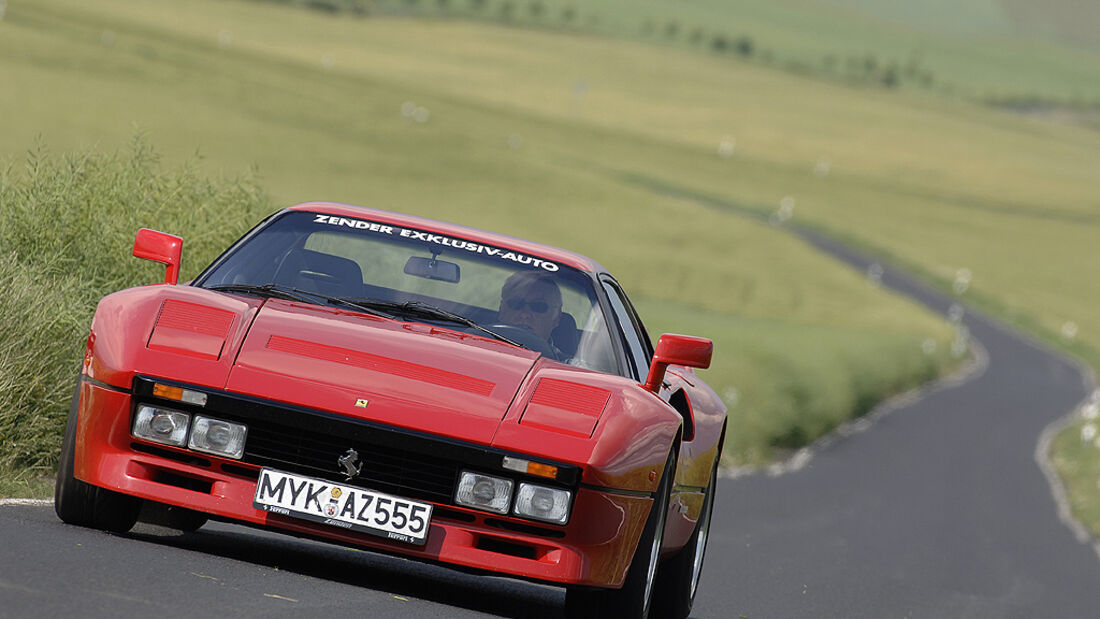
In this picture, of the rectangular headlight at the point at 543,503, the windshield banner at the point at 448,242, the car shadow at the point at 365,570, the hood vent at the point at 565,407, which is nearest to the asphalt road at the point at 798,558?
the car shadow at the point at 365,570

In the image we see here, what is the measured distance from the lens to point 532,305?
24.4 feet

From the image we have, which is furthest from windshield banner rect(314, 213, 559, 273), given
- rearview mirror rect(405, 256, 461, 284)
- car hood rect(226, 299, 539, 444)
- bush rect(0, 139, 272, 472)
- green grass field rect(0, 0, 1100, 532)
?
green grass field rect(0, 0, 1100, 532)

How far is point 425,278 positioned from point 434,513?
153cm

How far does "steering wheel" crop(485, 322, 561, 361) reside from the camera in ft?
23.5

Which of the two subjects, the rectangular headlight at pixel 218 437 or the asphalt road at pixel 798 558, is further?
the rectangular headlight at pixel 218 437

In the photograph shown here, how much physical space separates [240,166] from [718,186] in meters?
40.1

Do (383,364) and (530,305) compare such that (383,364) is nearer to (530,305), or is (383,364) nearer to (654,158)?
(530,305)

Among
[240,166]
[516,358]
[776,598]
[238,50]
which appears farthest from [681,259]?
[516,358]

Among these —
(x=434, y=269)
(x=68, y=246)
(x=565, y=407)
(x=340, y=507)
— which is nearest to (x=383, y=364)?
(x=340, y=507)

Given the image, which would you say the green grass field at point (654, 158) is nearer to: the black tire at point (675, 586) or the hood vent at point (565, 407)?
the black tire at point (675, 586)

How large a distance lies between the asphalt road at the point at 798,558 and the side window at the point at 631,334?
3.51 feet

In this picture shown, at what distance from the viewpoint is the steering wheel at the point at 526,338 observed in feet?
23.5

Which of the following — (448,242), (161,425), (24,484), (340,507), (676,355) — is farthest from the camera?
(24,484)

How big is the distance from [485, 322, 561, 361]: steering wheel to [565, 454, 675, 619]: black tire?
0.72 meters
